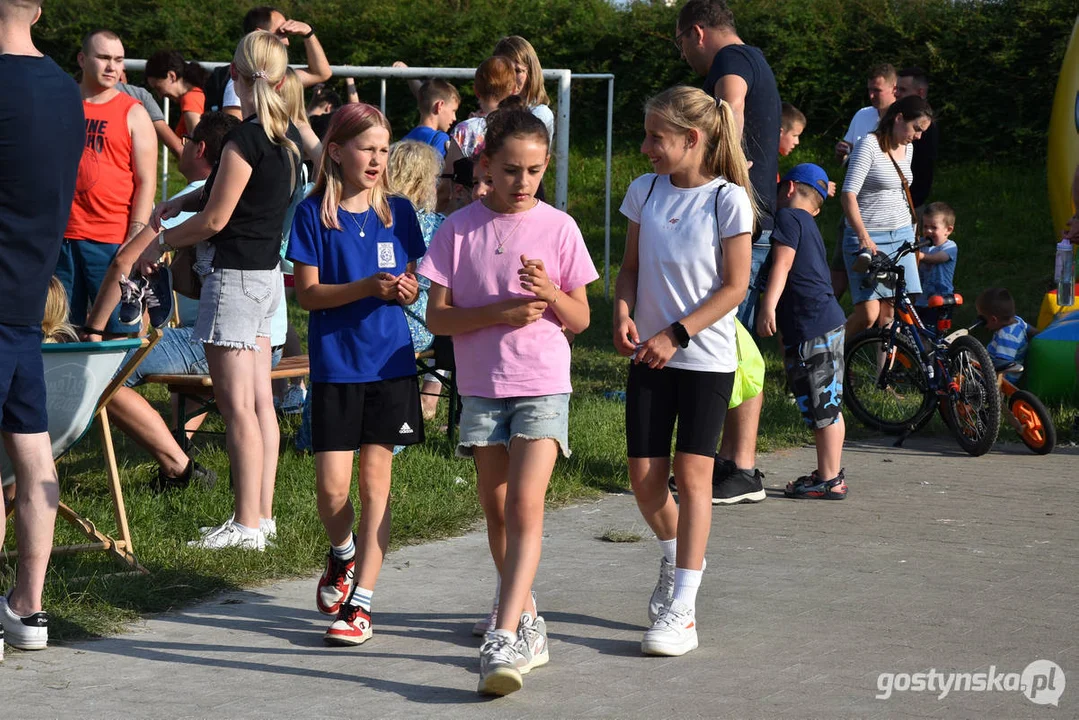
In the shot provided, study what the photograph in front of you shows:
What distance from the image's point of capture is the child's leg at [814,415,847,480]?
6.99 meters

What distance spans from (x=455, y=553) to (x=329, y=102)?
6.89m

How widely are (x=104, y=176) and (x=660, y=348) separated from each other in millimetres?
3573

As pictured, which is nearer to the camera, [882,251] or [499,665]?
[499,665]

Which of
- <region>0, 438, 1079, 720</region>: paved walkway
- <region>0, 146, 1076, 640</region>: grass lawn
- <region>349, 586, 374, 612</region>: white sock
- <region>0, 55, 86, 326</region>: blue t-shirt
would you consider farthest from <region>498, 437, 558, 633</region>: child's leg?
<region>0, 55, 86, 326</region>: blue t-shirt

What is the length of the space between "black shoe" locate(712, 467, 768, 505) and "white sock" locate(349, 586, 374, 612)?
8.42 ft

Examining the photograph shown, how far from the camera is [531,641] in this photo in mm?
4402

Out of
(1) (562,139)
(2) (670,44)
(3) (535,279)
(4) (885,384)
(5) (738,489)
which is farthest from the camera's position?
(2) (670,44)

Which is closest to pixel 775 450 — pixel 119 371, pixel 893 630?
pixel 893 630

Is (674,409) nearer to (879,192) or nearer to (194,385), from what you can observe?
(194,385)

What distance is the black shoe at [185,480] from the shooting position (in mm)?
6750

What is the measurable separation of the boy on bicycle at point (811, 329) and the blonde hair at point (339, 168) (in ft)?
8.57

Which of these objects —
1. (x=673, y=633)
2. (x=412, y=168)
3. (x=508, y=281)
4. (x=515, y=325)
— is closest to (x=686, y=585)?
(x=673, y=633)

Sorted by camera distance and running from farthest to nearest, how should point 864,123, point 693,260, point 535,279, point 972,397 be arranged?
point 864,123 < point 972,397 < point 693,260 < point 535,279

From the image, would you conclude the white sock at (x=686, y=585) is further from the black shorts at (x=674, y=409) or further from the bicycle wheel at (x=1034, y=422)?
the bicycle wheel at (x=1034, y=422)
